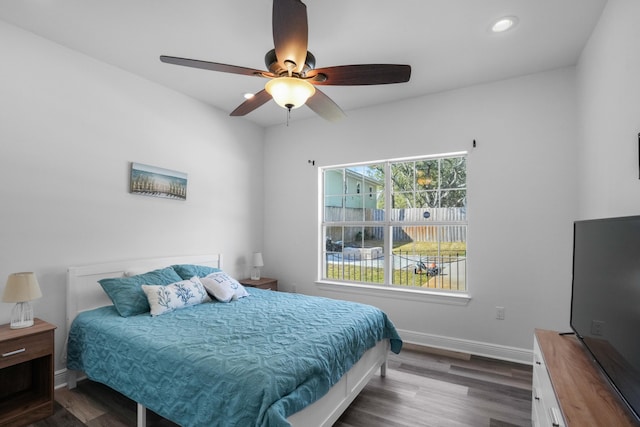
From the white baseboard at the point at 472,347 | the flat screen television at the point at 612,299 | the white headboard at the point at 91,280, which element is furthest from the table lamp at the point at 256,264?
the flat screen television at the point at 612,299

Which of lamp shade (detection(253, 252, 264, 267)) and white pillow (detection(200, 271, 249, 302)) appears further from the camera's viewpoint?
lamp shade (detection(253, 252, 264, 267))

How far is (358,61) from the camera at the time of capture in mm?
2873

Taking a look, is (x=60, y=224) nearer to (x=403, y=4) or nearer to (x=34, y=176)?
(x=34, y=176)

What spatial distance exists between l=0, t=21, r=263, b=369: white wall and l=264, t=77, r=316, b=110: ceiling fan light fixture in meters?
1.95

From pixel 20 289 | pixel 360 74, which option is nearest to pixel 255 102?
pixel 360 74

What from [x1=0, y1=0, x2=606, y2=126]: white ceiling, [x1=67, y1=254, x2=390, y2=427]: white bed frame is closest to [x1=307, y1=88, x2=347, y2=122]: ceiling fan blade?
[x1=0, y1=0, x2=606, y2=126]: white ceiling

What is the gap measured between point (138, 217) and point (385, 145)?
9.31ft

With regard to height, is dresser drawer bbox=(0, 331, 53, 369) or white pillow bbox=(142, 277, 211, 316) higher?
white pillow bbox=(142, 277, 211, 316)

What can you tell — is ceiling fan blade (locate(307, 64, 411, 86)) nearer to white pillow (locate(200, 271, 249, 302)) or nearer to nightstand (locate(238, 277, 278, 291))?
white pillow (locate(200, 271, 249, 302))

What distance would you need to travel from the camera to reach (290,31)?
1631 millimetres

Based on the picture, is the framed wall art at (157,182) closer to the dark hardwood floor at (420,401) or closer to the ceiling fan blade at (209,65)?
the ceiling fan blade at (209,65)

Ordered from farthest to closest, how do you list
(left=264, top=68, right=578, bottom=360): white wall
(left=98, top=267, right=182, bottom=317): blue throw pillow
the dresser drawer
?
(left=264, top=68, right=578, bottom=360): white wall, (left=98, top=267, right=182, bottom=317): blue throw pillow, the dresser drawer

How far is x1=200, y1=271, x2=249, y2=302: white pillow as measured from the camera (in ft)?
10.1

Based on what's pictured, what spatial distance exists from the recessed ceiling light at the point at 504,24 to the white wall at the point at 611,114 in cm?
54
